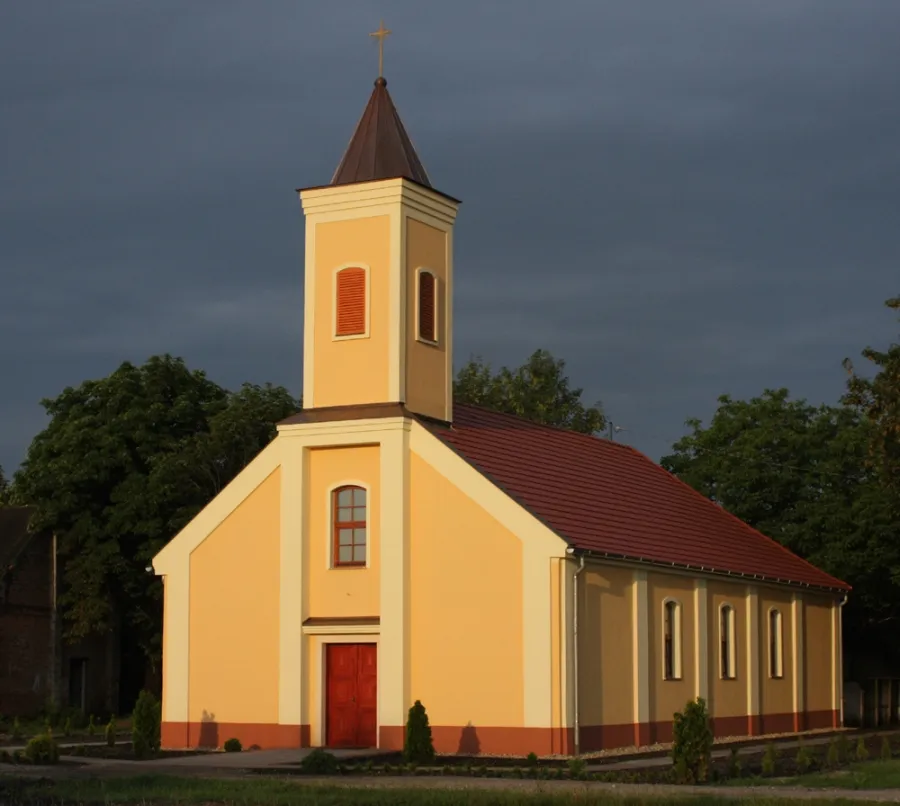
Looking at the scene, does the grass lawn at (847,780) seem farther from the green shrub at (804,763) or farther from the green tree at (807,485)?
the green tree at (807,485)

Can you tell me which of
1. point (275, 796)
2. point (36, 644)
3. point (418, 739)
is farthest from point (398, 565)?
point (36, 644)

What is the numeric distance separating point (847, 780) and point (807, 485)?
27570mm

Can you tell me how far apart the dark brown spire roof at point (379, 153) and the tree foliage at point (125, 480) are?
55.4 feet

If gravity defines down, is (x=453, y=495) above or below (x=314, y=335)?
below

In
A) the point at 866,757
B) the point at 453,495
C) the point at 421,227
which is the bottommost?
the point at 866,757

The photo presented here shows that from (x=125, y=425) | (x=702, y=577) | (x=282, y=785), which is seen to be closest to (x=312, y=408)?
(x=702, y=577)

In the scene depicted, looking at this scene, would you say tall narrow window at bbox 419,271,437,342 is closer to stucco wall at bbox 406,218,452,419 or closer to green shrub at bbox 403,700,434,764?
stucco wall at bbox 406,218,452,419

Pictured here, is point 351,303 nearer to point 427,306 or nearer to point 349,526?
point 427,306

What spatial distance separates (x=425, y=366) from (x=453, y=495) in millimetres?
3324

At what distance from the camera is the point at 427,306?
3506 cm

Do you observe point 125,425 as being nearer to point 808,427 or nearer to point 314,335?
point 314,335

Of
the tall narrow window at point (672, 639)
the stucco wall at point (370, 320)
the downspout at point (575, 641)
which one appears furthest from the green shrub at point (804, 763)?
the stucco wall at point (370, 320)

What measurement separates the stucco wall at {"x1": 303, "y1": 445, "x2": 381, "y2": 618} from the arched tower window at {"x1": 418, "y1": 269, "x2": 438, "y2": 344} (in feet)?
9.47

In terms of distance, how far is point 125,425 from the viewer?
5141 centimetres
